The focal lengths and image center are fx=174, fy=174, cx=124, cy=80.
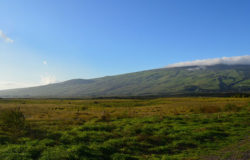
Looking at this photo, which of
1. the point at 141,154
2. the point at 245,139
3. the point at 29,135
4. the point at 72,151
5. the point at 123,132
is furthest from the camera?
the point at 123,132

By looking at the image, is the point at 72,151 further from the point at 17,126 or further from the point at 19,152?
the point at 17,126

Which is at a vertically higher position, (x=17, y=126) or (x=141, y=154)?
(x=17, y=126)

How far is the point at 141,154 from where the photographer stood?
1139 cm

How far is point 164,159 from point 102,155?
144 inches

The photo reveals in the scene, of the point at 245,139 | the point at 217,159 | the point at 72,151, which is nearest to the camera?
the point at 217,159

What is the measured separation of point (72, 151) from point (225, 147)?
1025cm

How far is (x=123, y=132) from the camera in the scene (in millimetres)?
16594

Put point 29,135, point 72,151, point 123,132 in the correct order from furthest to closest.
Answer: point 123,132, point 29,135, point 72,151

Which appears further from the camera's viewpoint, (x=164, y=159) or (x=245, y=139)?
(x=245, y=139)

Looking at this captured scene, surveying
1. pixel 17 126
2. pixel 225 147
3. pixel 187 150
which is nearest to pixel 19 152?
pixel 17 126

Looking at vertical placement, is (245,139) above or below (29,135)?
below

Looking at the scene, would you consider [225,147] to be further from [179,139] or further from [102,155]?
[102,155]

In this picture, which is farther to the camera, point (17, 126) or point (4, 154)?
point (17, 126)

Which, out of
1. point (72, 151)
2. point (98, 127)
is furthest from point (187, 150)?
point (98, 127)
